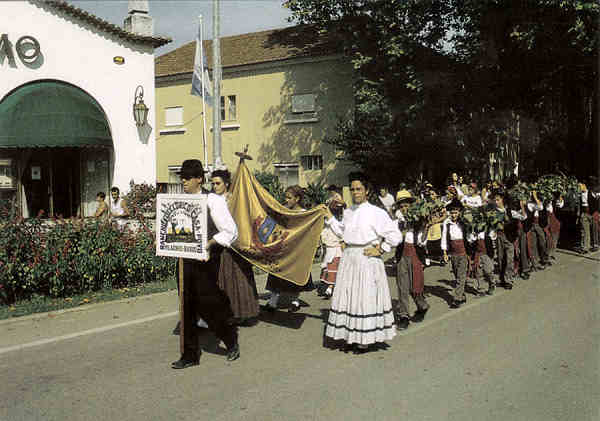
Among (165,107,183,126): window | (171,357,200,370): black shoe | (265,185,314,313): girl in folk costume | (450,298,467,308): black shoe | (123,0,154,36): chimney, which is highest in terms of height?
(123,0,154,36): chimney

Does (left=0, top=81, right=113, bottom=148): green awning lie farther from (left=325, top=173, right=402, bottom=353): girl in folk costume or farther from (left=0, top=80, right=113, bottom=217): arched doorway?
(left=325, top=173, right=402, bottom=353): girl in folk costume

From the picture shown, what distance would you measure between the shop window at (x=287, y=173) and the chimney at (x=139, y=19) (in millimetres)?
11492

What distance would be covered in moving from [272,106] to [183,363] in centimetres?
2291

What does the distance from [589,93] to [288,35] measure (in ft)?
47.5

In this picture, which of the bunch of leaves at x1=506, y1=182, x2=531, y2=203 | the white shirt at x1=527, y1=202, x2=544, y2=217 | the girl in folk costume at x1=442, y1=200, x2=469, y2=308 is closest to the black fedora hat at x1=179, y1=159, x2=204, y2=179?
the girl in folk costume at x1=442, y1=200, x2=469, y2=308

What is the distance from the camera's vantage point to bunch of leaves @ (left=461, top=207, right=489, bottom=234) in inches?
371

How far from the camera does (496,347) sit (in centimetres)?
675

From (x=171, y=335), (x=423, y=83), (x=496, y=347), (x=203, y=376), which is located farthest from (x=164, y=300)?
(x=423, y=83)

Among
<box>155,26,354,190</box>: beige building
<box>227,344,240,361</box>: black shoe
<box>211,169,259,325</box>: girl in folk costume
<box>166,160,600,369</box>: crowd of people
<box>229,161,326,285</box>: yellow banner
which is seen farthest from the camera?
<box>155,26,354,190</box>: beige building

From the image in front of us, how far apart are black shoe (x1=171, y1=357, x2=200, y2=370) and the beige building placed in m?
19.2

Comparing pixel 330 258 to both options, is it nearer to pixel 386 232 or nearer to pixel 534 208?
pixel 386 232

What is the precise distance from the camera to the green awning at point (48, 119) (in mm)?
14445

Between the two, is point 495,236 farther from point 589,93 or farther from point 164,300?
point 589,93

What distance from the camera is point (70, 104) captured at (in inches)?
595
